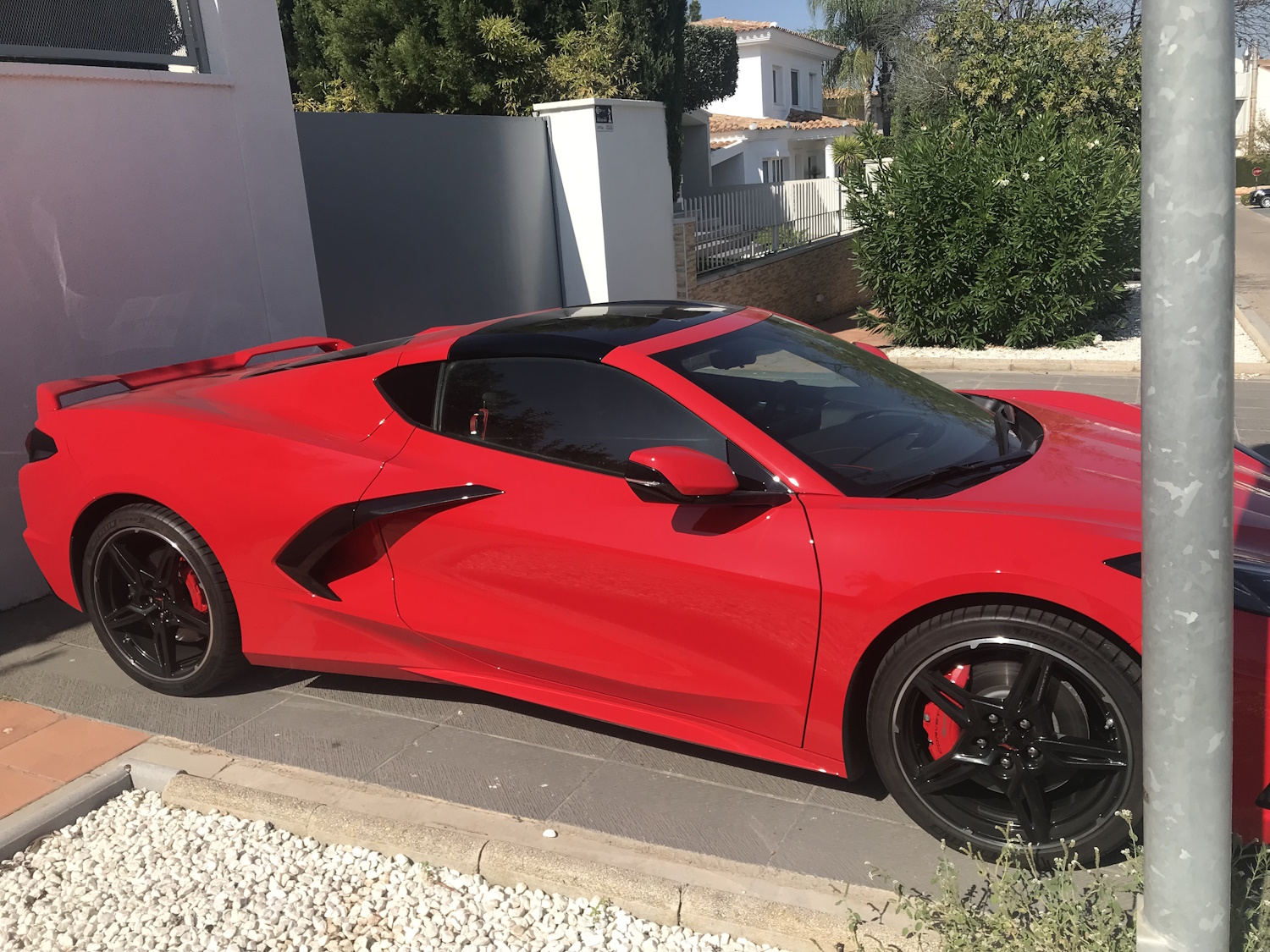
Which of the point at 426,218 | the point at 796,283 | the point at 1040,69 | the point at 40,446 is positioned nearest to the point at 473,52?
the point at 796,283

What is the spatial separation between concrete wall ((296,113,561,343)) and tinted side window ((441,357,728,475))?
477 centimetres

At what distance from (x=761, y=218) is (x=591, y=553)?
42.9ft

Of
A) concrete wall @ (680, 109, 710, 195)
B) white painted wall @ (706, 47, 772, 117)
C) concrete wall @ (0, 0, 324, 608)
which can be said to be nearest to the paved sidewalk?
concrete wall @ (0, 0, 324, 608)

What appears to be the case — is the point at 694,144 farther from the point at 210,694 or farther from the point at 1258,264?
the point at 210,694

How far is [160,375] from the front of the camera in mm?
4918

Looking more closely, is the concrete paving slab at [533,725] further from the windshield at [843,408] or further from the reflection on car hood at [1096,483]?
the reflection on car hood at [1096,483]

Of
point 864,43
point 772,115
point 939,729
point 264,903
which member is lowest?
point 264,903

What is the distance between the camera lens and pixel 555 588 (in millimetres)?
3373

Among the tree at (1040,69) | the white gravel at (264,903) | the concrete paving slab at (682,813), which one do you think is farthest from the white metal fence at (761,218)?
the white gravel at (264,903)

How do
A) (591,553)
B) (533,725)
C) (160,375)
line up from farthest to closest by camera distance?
1. (160,375)
2. (533,725)
3. (591,553)

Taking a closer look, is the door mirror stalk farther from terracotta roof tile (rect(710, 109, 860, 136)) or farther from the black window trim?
terracotta roof tile (rect(710, 109, 860, 136))

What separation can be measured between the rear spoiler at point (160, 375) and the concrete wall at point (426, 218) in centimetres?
289

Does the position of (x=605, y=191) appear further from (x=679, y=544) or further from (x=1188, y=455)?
(x=1188, y=455)

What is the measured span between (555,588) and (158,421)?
1.83 metres
